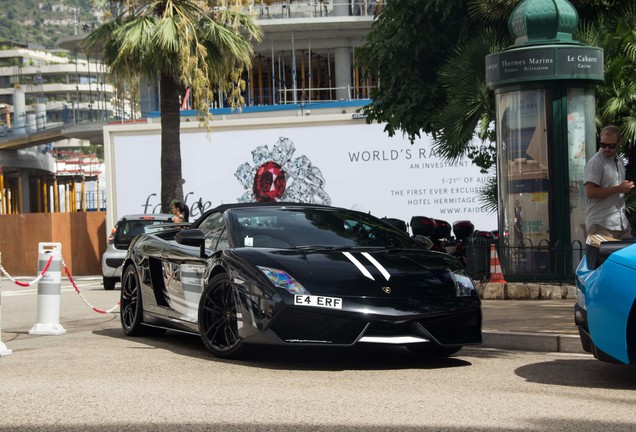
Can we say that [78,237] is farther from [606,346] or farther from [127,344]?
[606,346]

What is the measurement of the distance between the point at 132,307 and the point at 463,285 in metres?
3.94

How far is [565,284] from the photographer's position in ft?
46.7

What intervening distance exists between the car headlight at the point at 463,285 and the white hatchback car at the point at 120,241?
14773mm

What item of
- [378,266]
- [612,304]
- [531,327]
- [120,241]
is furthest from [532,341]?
[120,241]

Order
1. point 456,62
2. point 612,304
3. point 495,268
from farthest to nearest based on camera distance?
1. point 456,62
2. point 495,268
3. point 612,304

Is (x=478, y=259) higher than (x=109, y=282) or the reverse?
higher

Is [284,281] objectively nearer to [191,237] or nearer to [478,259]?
[191,237]

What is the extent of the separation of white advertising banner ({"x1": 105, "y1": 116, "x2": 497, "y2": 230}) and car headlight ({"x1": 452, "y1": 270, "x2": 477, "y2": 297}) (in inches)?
864

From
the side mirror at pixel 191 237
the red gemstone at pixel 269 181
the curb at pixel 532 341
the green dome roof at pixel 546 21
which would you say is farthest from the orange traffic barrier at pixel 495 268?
the red gemstone at pixel 269 181

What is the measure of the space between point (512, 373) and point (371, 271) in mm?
1294

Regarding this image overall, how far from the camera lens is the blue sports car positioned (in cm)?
694

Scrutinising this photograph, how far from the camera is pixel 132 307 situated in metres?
11.1

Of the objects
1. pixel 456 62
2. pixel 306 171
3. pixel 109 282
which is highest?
pixel 456 62

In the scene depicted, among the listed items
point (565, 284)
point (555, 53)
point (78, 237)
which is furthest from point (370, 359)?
point (78, 237)
